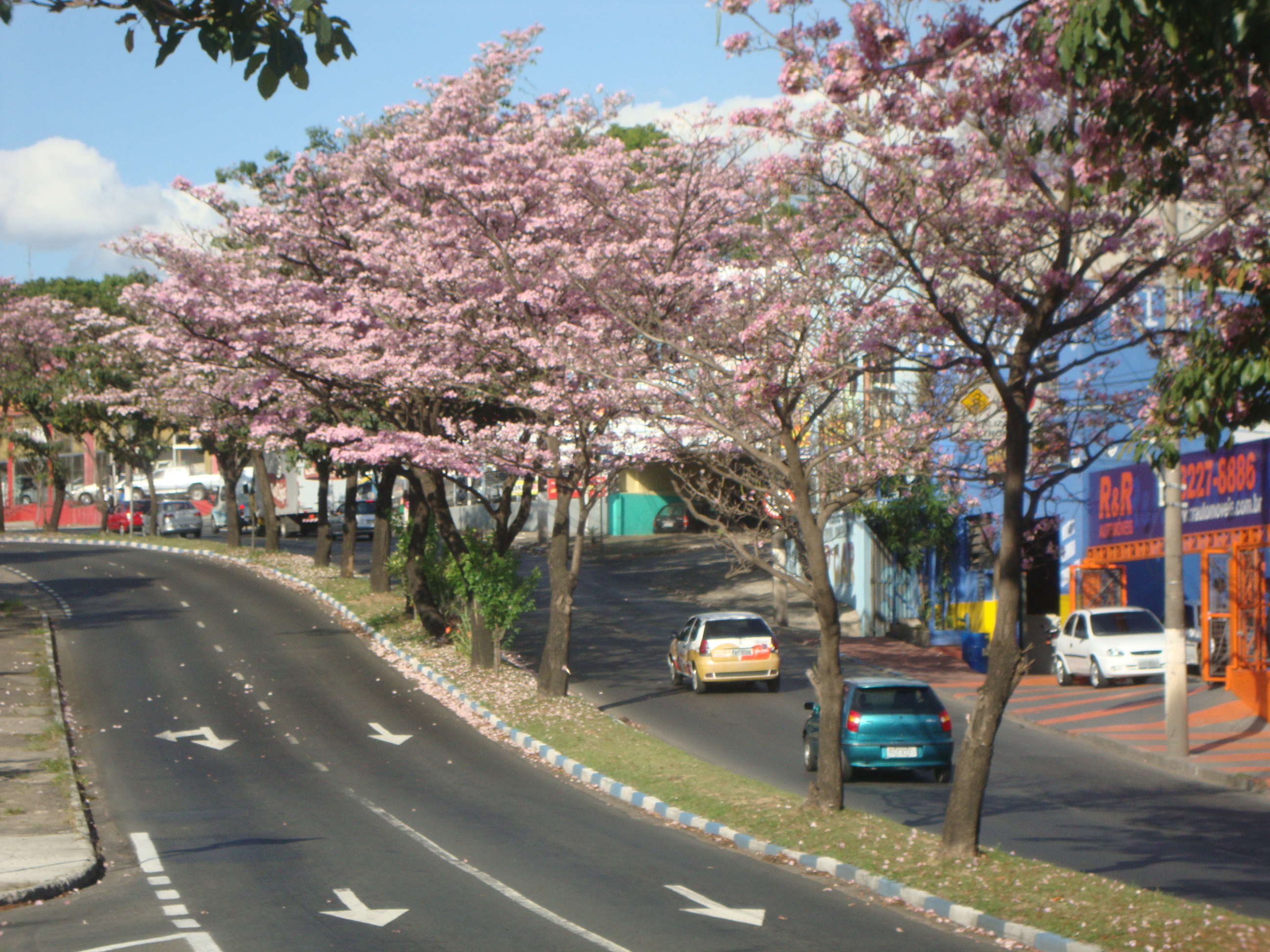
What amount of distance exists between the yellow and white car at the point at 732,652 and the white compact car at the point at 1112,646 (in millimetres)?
7007

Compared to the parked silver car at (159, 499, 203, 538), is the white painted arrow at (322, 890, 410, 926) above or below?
below

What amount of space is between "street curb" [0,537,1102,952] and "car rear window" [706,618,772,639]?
5.33 m

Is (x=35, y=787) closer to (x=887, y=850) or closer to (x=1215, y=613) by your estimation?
(x=887, y=850)

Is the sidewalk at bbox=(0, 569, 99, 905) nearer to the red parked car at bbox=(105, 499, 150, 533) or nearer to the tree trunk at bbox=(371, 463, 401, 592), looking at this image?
the tree trunk at bbox=(371, 463, 401, 592)

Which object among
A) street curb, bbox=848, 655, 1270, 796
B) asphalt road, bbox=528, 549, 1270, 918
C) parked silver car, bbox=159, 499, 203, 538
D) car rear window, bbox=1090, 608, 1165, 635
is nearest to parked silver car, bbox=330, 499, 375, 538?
parked silver car, bbox=159, 499, 203, 538

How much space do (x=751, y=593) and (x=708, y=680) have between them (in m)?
18.7

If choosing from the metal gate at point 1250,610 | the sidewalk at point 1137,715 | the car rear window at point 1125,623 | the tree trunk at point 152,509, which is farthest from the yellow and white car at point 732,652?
the tree trunk at point 152,509

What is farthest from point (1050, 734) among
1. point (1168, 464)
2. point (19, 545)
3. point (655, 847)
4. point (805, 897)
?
point (19, 545)

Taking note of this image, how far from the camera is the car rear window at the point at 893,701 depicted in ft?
61.9

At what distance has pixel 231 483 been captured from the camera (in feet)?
165

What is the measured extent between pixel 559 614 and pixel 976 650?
1178 cm

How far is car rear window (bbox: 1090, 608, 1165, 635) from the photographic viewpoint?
93.6 feet

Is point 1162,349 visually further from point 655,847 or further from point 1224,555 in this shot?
point 1224,555

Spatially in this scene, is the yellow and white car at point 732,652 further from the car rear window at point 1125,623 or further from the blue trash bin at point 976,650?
the car rear window at point 1125,623
